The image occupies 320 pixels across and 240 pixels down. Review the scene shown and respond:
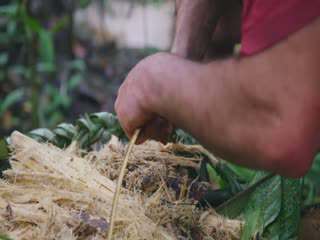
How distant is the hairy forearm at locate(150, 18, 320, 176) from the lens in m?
0.72

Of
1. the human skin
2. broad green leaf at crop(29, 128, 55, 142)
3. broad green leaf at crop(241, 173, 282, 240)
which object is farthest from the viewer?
broad green leaf at crop(29, 128, 55, 142)

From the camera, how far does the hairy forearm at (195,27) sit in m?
1.04

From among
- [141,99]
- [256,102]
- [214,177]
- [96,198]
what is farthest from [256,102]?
[214,177]

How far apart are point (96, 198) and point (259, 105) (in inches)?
13.1

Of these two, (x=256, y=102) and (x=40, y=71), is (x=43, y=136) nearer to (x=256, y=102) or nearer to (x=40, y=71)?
(x=256, y=102)

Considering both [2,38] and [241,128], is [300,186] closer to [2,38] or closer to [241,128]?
[241,128]

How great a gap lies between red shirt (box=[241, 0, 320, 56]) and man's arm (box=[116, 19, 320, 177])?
0.02 meters

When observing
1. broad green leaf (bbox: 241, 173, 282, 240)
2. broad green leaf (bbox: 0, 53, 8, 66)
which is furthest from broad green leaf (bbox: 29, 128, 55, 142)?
broad green leaf (bbox: 0, 53, 8, 66)

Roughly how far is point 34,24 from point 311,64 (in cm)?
154

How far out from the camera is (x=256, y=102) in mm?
738

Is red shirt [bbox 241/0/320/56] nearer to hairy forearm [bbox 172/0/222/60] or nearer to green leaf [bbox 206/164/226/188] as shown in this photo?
hairy forearm [bbox 172/0/222/60]

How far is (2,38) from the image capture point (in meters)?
2.80

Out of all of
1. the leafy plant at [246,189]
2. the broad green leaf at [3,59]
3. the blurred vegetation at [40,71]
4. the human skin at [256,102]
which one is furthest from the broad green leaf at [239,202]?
the broad green leaf at [3,59]

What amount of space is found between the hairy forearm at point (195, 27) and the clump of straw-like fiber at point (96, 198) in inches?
7.9
